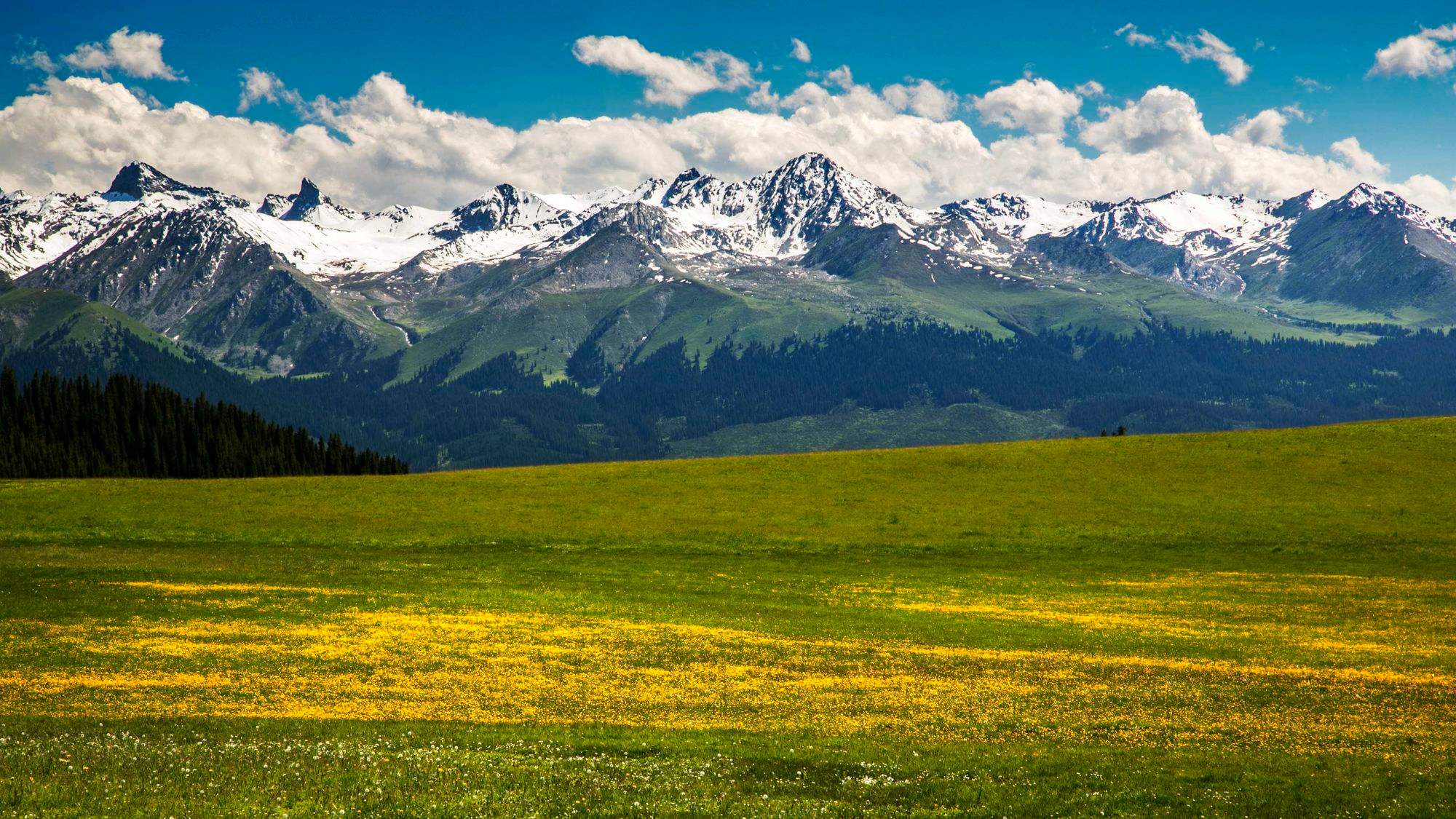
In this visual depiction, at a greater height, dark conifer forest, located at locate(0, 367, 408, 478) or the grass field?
dark conifer forest, located at locate(0, 367, 408, 478)

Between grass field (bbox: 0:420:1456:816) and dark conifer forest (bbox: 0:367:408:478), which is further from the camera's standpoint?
dark conifer forest (bbox: 0:367:408:478)

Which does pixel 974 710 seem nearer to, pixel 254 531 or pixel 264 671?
pixel 264 671

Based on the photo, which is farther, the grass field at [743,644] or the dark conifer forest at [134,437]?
the dark conifer forest at [134,437]

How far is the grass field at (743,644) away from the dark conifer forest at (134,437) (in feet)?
243

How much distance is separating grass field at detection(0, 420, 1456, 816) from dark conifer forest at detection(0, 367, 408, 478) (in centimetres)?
7410

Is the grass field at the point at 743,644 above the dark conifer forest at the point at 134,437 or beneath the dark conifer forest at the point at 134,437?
beneath

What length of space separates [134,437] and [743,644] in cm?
15201

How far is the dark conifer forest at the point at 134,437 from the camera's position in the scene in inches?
5837

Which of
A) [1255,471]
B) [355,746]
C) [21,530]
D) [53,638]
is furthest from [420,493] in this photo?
[1255,471]

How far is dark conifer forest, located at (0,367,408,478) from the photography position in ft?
486

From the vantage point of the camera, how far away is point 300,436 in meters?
175

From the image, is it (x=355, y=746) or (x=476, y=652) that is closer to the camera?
(x=355, y=746)

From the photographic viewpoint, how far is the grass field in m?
21.4

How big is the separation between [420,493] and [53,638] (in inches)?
1904
